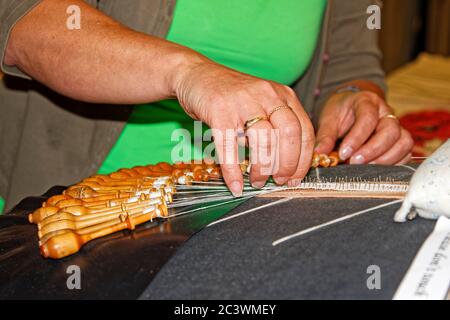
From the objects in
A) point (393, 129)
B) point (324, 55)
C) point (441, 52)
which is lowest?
point (441, 52)

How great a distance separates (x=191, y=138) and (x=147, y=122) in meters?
0.09

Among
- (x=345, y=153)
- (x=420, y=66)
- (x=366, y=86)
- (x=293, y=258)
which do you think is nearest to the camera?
(x=293, y=258)

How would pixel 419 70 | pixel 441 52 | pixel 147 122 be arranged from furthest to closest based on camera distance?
pixel 441 52
pixel 419 70
pixel 147 122

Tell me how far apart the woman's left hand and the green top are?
15 centimetres

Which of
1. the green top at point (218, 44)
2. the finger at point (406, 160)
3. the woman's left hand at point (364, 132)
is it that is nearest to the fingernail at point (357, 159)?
the woman's left hand at point (364, 132)

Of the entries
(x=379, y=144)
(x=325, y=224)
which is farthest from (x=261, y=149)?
(x=379, y=144)

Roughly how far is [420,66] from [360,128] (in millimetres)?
2569

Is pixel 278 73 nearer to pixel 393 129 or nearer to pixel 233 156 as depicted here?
pixel 393 129

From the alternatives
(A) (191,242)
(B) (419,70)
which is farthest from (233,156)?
(B) (419,70)

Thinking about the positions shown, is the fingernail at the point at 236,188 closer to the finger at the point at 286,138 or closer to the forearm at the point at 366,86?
the finger at the point at 286,138

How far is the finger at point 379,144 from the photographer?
108 centimetres

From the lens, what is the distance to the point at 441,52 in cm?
557

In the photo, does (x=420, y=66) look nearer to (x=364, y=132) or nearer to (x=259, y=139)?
(x=364, y=132)

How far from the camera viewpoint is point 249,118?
753 mm
